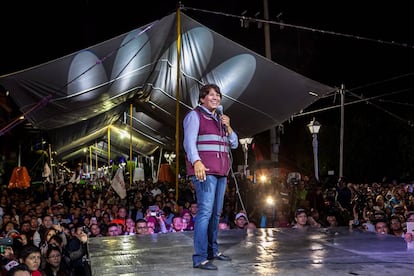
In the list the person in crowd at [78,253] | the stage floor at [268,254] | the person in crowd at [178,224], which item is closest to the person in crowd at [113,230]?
the person in crowd at [78,253]

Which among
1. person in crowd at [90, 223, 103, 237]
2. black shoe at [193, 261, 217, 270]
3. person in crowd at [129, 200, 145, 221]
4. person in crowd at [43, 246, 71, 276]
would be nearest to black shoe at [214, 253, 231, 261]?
black shoe at [193, 261, 217, 270]

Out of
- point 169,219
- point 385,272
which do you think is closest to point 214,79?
point 169,219

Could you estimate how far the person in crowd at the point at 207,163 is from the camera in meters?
3.67

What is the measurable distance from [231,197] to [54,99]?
6710 millimetres

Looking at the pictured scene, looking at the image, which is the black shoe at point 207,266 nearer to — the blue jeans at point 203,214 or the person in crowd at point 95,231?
the blue jeans at point 203,214

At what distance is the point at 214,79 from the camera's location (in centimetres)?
1080

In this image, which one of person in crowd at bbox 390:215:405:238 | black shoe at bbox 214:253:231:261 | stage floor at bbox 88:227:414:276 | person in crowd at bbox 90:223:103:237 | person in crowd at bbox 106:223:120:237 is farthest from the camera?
person in crowd at bbox 90:223:103:237

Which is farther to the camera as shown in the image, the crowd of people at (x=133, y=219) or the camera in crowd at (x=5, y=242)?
the crowd of people at (x=133, y=219)

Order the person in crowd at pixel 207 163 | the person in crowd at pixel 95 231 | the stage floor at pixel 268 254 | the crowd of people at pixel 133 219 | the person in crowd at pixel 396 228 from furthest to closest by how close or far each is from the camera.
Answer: the person in crowd at pixel 95 231 < the person in crowd at pixel 396 228 < the crowd of people at pixel 133 219 < the person in crowd at pixel 207 163 < the stage floor at pixel 268 254

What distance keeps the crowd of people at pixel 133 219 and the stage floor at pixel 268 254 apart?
1.74ft

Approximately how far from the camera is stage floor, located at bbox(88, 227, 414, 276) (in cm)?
351

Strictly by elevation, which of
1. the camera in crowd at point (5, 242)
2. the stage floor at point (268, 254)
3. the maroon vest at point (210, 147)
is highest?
the maroon vest at point (210, 147)

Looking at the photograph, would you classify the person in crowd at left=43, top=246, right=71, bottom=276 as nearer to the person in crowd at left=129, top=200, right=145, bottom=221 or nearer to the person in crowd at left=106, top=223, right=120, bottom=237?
the person in crowd at left=106, top=223, right=120, bottom=237

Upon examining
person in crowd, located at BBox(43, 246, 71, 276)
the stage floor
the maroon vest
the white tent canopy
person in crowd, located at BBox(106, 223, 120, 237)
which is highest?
the white tent canopy
